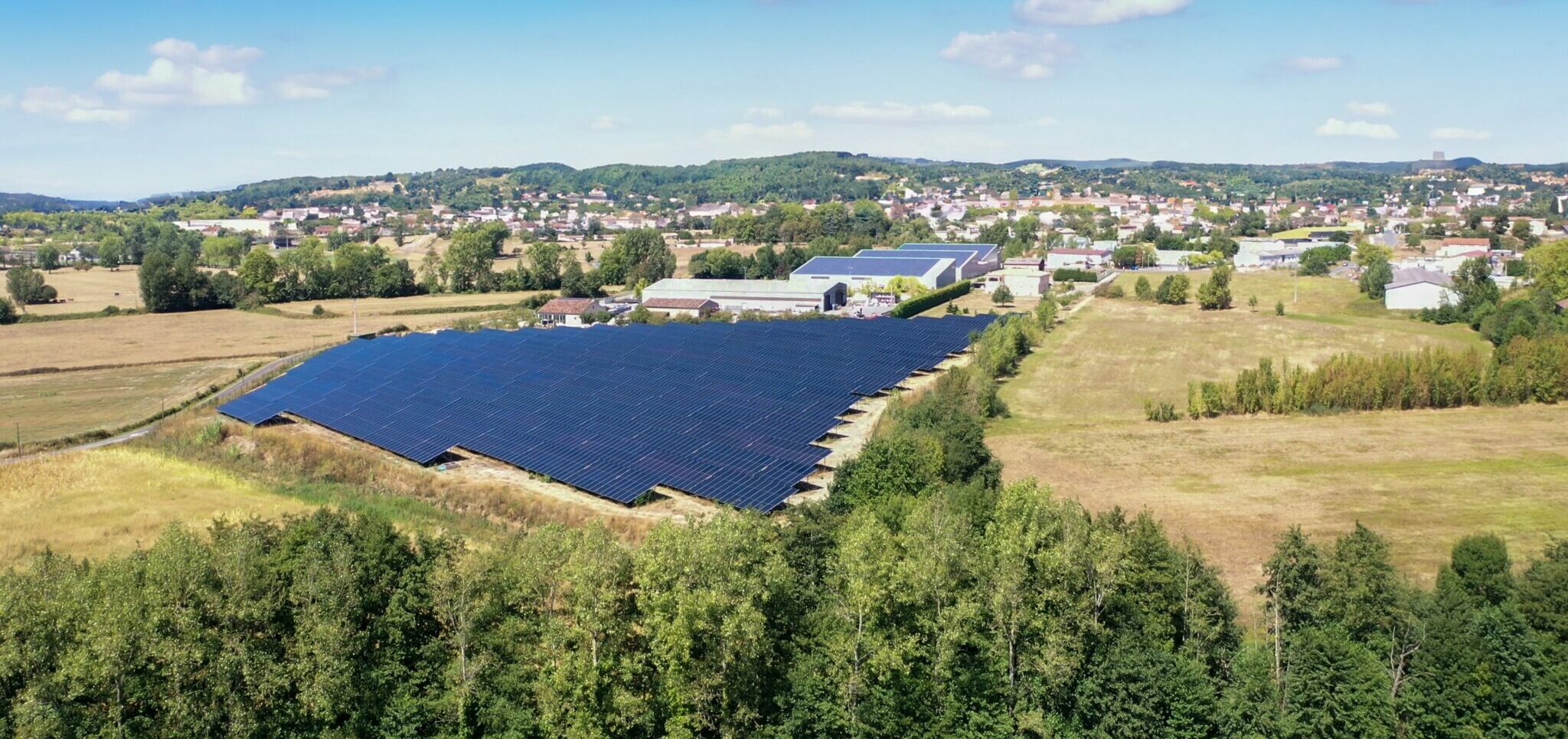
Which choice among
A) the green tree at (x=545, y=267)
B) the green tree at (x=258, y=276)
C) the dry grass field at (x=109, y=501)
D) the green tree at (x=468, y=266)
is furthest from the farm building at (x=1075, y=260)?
the dry grass field at (x=109, y=501)

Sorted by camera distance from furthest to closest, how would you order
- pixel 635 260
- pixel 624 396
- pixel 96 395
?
pixel 635 260, pixel 96 395, pixel 624 396

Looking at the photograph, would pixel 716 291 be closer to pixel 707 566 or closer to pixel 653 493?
pixel 653 493

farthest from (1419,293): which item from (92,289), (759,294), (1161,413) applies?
(92,289)

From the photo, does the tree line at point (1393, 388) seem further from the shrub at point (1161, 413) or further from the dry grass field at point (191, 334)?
the dry grass field at point (191, 334)

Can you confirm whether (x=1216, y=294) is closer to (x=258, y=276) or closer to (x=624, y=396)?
(x=624, y=396)

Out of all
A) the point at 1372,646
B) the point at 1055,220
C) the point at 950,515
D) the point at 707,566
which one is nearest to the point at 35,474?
the point at 707,566
